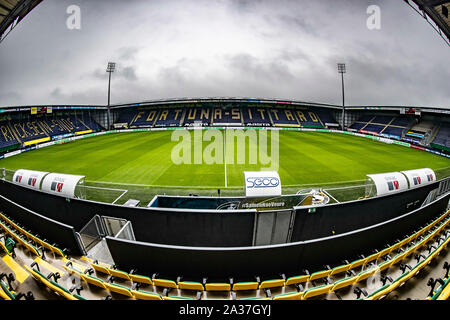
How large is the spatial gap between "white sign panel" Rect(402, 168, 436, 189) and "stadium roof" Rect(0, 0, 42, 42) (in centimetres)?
2301

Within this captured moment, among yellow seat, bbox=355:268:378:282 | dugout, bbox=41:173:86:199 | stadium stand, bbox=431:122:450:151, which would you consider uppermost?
stadium stand, bbox=431:122:450:151

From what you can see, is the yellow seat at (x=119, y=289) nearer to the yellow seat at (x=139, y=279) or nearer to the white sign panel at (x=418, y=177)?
the yellow seat at (x=139, y=279)

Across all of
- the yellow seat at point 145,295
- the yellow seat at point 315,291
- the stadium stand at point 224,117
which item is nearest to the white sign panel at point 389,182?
the yellow seat at point 315,291

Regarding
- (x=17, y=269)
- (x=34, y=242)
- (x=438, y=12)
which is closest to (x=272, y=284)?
(x=17, y=269)

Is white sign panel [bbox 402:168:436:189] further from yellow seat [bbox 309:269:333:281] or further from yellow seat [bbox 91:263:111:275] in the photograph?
yellow seat [bbox 91:263:111:275]

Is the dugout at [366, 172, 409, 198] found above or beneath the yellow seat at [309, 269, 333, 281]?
above

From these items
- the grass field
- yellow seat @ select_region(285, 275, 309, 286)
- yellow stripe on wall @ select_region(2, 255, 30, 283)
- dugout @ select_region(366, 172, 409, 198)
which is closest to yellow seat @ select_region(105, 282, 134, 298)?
yellow stripe on wall @ select_region(2, 255, 30, 283)

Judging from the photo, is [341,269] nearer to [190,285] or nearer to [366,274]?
[366,274]

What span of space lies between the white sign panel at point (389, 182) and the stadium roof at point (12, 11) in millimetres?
21123

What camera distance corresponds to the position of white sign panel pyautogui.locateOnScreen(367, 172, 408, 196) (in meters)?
8.62
